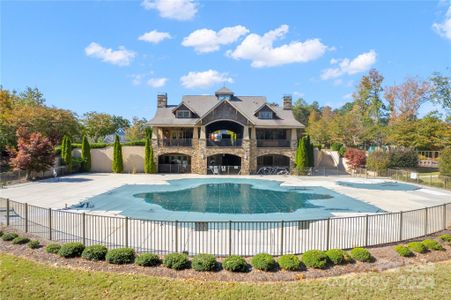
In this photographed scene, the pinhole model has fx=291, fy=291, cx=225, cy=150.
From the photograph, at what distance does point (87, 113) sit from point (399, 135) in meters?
48.1

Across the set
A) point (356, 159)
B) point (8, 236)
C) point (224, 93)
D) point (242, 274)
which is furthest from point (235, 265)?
point (224, 93)

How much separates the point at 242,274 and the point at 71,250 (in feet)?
17.0

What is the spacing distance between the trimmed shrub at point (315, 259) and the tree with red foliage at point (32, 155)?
83.0 feet

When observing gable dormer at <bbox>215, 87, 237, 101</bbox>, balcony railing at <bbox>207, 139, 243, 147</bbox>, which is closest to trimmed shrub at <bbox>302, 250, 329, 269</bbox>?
balcony railing at <bbox>207, 139, 243, 147</bbox>

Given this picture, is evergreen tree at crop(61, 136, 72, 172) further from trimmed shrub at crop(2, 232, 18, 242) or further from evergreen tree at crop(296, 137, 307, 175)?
evergreen tree at crop(296, 137, 307, 175)

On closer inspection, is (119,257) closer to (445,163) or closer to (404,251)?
(404,251)

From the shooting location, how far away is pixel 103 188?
22.8 m

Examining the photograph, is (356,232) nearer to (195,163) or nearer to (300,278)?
(300,278)

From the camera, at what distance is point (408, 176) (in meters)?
27.8

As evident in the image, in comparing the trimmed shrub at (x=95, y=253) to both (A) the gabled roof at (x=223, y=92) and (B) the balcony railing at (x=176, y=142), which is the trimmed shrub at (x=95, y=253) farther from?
(A) the gabled roof at (x=223, y=92)

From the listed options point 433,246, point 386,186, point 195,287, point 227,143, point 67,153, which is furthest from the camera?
point 227,143

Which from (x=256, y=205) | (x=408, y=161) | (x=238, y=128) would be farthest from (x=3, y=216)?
(x=408, y=161)

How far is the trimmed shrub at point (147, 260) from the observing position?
8211 millimetres

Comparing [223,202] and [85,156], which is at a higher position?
[85,156]
